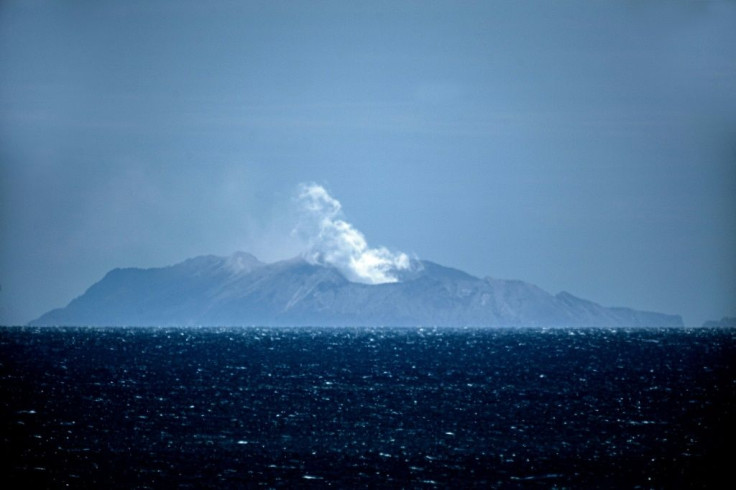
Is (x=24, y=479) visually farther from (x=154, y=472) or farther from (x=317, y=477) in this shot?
(x=317, y=477)

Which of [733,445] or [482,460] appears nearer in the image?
[482,460]

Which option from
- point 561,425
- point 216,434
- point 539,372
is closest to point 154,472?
point 216,434

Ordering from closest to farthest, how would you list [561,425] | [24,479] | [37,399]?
[24,479] → [561,425] → [37,399]

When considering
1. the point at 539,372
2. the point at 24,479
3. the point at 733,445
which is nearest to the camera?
Result: the point at 24,479

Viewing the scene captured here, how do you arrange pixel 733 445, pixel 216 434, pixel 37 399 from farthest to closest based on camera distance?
pixel 37 399 < pixel 216 434 < pixel 733 445

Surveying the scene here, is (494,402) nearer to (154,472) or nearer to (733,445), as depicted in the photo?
(733,445)

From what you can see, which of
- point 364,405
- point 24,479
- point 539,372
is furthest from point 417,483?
point 539,372
